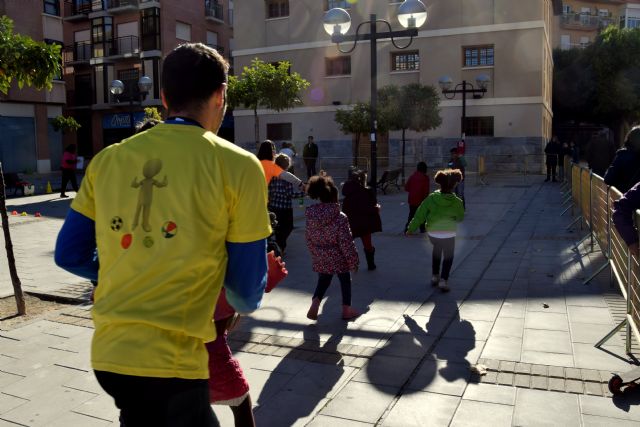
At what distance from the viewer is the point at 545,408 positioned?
3.94m

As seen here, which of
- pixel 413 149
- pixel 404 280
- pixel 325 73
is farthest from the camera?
pixel 325 73

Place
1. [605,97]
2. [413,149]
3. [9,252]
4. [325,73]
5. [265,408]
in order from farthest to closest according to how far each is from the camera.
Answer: [605,97]
[325,73]
[413,149]
[9,252]
[265,408]

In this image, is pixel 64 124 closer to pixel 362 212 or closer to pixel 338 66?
pixel 338 66

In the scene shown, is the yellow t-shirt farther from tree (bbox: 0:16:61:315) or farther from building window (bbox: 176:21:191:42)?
building window (bbox: 176:21:191:42)

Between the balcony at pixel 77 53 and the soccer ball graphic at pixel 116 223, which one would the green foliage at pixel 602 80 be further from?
the soccer ball graphic at pixel 116 223

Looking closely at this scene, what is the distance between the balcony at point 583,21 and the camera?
57.8 metres

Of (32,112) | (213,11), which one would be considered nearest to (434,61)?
(213,11)

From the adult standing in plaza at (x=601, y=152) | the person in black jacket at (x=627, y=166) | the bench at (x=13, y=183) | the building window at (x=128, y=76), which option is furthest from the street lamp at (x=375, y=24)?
the building window at (x=128, y=76)

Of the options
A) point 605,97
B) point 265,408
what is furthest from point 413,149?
point 265,408

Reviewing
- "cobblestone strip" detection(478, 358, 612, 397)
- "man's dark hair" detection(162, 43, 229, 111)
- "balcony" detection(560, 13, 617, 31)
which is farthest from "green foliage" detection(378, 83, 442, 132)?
"balcony" detection(560, 13, 617, 31)

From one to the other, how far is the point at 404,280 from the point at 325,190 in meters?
2.26

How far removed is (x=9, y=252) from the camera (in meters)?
6.56

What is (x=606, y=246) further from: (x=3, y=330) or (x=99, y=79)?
(x=99, y=79)

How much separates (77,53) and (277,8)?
1538 cm
